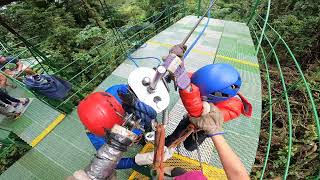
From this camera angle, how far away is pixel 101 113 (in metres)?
1.86

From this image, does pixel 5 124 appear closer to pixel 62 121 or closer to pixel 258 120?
pixel 62 121

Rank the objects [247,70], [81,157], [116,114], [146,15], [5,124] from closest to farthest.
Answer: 1. [116,114]
2. [81,157]
3. [5,124]
4. [247,70]
5. [146,15]

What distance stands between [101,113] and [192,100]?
0.71m

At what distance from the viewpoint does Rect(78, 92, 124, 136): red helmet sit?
1861 millimetres

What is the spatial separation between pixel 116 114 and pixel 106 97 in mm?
189

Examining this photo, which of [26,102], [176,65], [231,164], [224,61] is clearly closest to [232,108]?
[231,164]

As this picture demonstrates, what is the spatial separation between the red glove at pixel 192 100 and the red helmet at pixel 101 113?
0.51 m

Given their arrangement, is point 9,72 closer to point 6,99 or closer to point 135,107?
point 6,99

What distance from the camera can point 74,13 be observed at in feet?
37.2

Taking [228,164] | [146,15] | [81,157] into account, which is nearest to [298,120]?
[228,164]

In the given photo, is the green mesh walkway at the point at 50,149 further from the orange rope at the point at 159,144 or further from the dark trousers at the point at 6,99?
the orange rope at the point at 159,144

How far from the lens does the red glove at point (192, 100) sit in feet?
5.56

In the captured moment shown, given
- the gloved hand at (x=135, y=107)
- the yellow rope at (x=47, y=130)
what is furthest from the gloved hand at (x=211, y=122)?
the yellow rope at (x=47, y=130)

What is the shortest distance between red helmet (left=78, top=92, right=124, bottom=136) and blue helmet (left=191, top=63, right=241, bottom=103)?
0.98m
